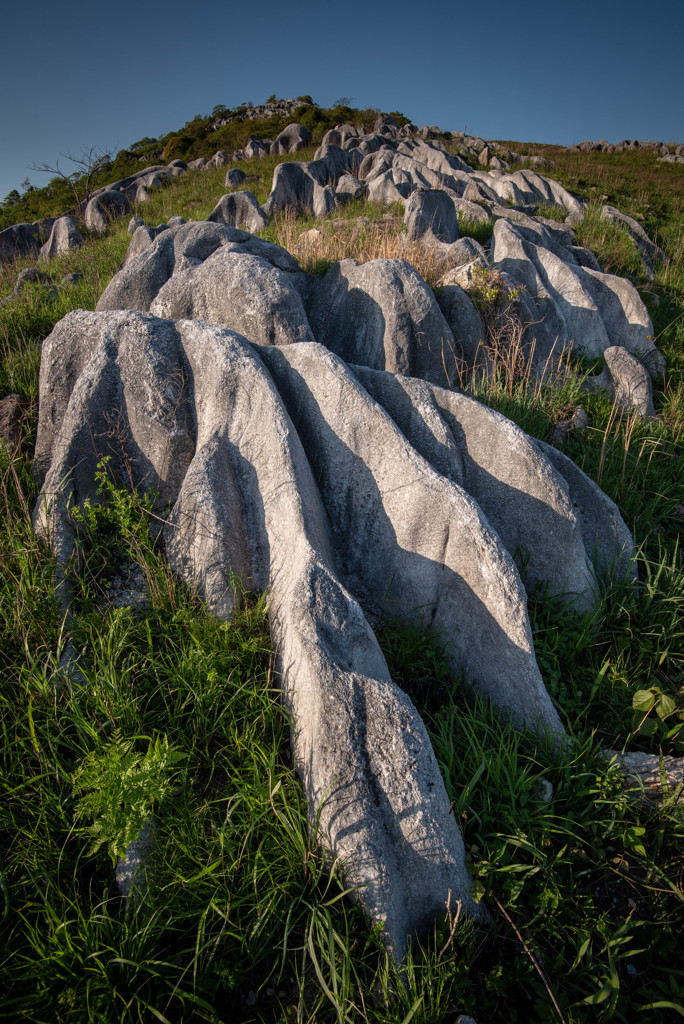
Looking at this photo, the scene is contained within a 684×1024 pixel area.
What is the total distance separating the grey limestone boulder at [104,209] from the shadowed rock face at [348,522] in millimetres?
17989

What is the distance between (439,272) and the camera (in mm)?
7863

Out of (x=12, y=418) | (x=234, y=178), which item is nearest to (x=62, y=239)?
(x=234, y=178)

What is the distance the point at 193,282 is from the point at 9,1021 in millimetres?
5736

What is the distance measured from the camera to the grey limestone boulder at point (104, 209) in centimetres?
1858

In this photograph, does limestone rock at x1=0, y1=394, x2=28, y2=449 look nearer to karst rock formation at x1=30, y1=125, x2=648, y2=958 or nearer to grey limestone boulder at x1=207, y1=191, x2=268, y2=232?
karst rock formation at x1=30, y1=125, x2=648, y2=958

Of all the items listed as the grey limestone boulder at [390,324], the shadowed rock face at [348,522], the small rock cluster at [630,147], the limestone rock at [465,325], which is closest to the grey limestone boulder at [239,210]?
the grey limestone boulder at [390,324]

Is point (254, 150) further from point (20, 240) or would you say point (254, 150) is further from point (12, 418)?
point (12, 418)

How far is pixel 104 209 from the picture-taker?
1928 centimetres

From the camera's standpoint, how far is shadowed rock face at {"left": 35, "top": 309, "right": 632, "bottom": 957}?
231 centimetres

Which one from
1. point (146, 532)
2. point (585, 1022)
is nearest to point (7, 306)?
point (146, 532)

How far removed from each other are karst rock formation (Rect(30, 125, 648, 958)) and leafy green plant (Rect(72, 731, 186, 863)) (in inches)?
27.3

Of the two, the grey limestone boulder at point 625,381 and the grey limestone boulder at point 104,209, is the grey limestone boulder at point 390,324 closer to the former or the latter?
the grey limestone boulder at point 625,381

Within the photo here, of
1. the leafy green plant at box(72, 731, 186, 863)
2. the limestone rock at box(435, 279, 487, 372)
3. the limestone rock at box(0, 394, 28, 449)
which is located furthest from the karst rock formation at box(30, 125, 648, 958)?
the limestone rock at box(435, 279, 487, 372)

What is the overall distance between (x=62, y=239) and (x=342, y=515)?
1832cm
